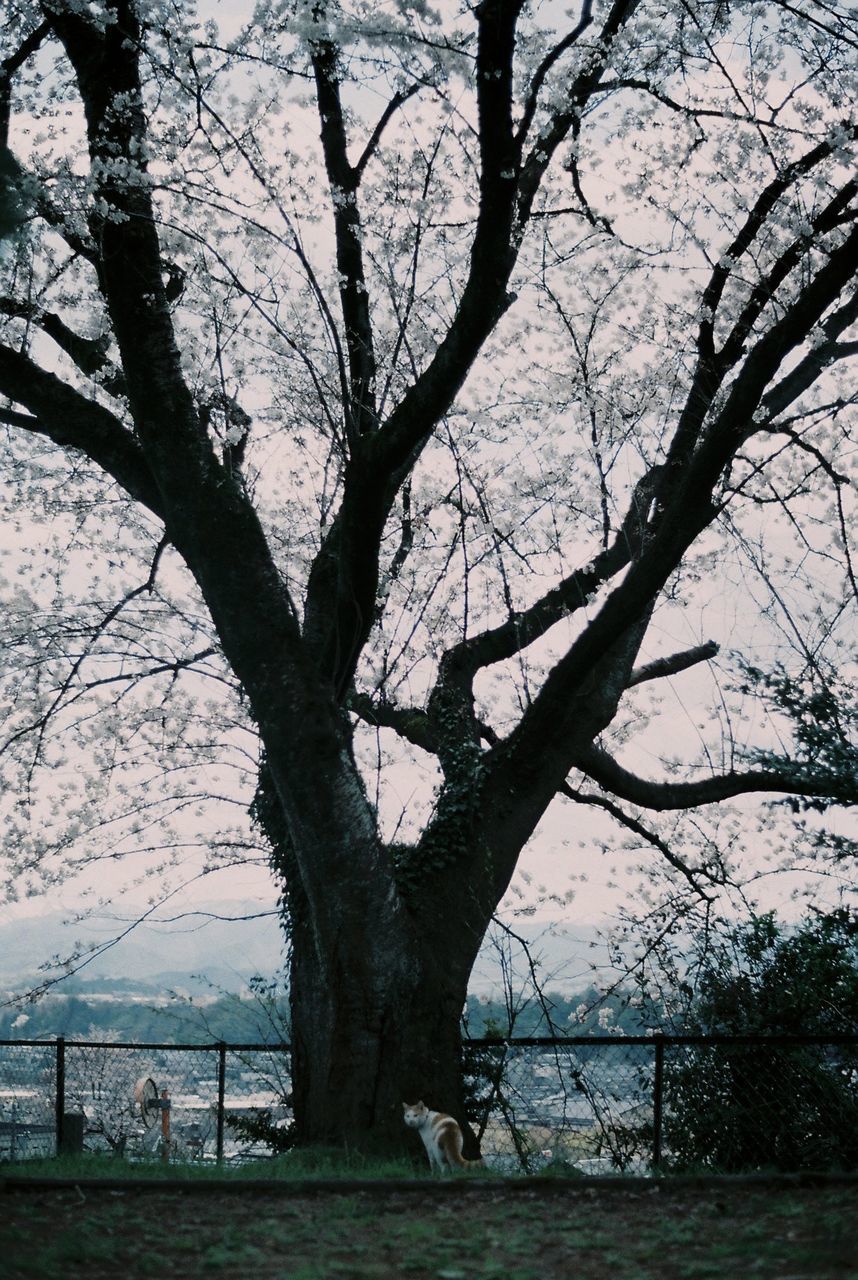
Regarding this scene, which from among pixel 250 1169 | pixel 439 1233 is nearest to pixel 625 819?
pixel 250 1169

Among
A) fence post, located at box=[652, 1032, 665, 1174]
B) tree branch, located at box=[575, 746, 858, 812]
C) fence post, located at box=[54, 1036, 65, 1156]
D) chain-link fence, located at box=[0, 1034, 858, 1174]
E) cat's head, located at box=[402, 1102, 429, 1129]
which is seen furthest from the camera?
tree branch, located at box=[575, 746, 858, 812]

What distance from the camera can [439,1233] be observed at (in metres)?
3.79

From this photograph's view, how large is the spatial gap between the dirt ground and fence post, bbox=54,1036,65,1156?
15.7ft

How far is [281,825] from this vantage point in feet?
25.3

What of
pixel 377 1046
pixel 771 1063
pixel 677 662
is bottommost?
pixel 771 1063

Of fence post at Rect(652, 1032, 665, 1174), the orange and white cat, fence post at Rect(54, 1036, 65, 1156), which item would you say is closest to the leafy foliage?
fence post at Rect(652, 1032, 665, 1174)

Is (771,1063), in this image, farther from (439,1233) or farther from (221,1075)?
(221,1075)

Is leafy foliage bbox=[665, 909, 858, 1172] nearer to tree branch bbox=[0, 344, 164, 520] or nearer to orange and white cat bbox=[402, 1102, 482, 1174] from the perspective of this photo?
orange and white cat bbox=[402, 1102, 482, 1174]

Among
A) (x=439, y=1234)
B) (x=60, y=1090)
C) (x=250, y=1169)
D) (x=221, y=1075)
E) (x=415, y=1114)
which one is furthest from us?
(x=60, y=1090)

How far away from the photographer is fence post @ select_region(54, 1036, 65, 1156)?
28.4 ft

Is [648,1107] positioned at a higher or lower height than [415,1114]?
lower

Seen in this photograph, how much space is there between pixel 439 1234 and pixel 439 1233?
0.02m

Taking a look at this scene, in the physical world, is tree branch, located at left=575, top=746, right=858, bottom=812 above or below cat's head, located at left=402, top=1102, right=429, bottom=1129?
above

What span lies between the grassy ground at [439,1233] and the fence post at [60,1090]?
478 centimetres
